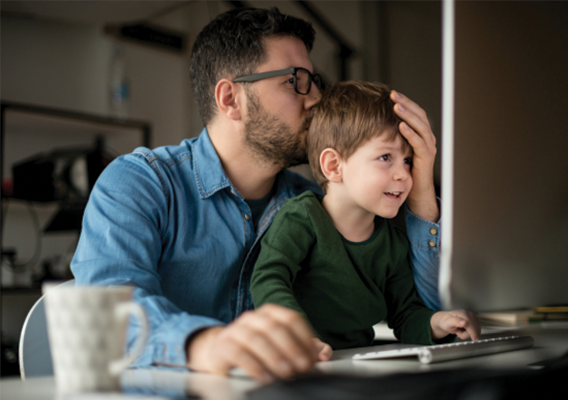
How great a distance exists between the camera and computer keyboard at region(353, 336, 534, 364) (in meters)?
0.64

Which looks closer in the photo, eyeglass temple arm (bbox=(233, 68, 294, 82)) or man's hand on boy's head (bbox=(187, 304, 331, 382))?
man's hand on boy's head (bbox=(187, 304, 331, 382))

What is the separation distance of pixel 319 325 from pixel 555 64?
2.11 ft

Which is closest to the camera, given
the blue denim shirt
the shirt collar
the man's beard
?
the blue denim shirt

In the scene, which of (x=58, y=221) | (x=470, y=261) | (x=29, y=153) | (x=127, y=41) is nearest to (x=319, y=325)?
(x=470, y=261)

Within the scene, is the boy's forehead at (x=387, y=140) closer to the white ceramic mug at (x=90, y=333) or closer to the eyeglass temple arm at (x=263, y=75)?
the eyeglass temple arm at (x=263, y=75)

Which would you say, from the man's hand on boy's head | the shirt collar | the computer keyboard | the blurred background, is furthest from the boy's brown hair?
the blurred background

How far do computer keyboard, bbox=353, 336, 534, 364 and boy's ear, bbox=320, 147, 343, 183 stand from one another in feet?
1.60

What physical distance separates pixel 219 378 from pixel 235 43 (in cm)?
105

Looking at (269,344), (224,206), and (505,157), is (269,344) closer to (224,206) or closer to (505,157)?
(505,157)

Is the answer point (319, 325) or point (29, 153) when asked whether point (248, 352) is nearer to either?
point (319, 325)

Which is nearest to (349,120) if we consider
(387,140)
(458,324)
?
(387,140)

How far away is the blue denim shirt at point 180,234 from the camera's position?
0.91 meters

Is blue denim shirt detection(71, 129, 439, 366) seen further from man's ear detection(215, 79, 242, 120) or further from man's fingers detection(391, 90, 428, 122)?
man's fingers detection(391, 90, 428, 122)

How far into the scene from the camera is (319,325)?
104 cm
